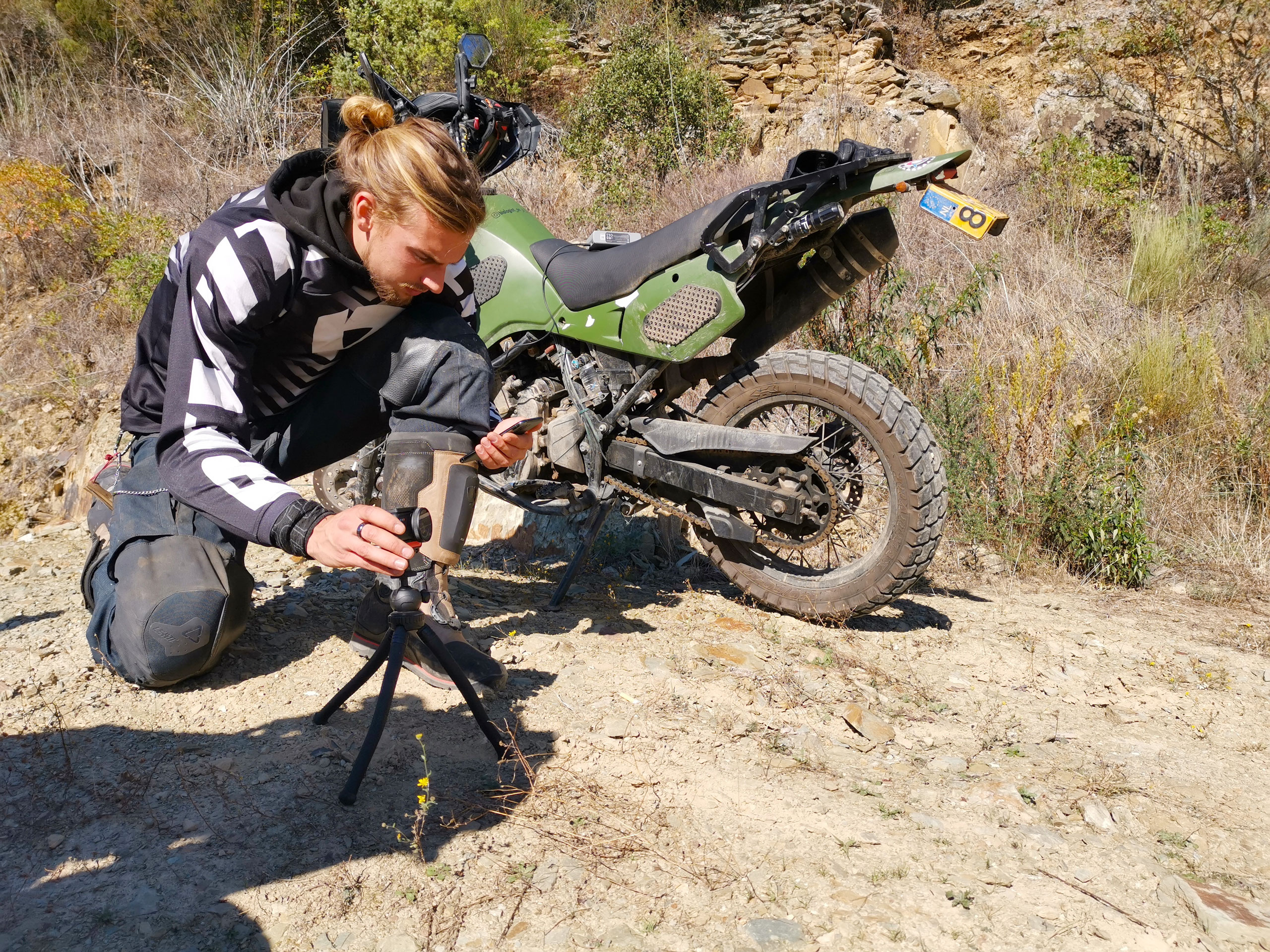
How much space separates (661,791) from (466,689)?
0.54 meters

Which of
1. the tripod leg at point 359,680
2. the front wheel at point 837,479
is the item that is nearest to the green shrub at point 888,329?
the front wheel at point 837,479

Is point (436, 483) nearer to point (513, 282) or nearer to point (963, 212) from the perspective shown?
point (513, 282)

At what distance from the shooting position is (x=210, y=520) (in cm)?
235

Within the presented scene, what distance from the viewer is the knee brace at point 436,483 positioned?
2.16 m

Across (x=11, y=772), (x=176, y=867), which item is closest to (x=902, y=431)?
(x=176, y=867)

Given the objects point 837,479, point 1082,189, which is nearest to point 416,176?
point 837,479

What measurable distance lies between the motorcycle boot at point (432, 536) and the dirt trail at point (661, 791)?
0.11 m

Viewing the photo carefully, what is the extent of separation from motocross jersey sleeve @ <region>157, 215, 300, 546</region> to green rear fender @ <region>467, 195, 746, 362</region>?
1022 millimetres

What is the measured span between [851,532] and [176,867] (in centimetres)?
262

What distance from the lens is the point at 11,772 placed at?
214cm

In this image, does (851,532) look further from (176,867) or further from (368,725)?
(176,867)

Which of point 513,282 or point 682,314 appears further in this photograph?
point 513,282

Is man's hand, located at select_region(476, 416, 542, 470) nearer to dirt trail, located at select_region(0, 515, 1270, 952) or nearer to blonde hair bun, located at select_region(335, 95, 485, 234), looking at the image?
blonde hair bun, located at select_region(335, 95, 485, 234)

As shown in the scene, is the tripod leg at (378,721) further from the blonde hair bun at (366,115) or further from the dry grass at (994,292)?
the dry grass at (994,292)
